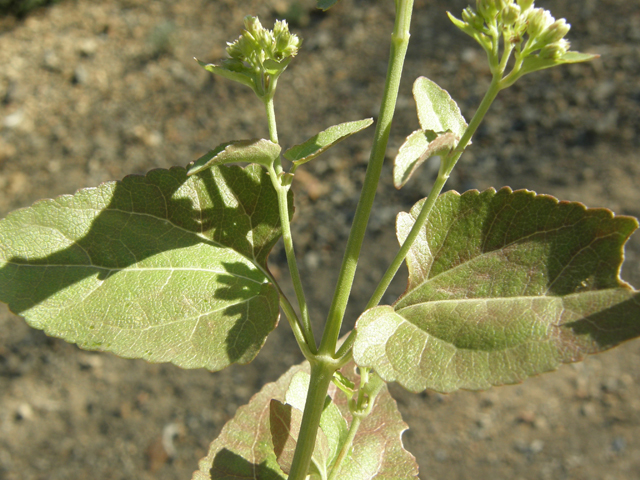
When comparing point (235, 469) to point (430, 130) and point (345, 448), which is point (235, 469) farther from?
point (430, 130)

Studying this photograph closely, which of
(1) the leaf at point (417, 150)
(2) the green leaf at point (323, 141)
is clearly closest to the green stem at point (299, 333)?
(2) the green leaf at point (323, 141)

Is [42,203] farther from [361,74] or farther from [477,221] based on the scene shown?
[361,74]

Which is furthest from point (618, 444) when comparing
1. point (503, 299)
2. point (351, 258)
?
point (351, 258)

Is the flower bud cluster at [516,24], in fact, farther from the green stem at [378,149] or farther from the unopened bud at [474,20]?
the green stem at [378,149]

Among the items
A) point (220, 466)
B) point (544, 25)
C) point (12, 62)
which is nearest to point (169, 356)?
point (220, 466)

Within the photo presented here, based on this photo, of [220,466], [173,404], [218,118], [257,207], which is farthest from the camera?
[218,118]

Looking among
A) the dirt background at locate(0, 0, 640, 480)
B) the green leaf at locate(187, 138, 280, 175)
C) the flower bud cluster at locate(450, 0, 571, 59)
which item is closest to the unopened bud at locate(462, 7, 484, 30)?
the flower bud cluster at locate(450, 0, 571, 59)
